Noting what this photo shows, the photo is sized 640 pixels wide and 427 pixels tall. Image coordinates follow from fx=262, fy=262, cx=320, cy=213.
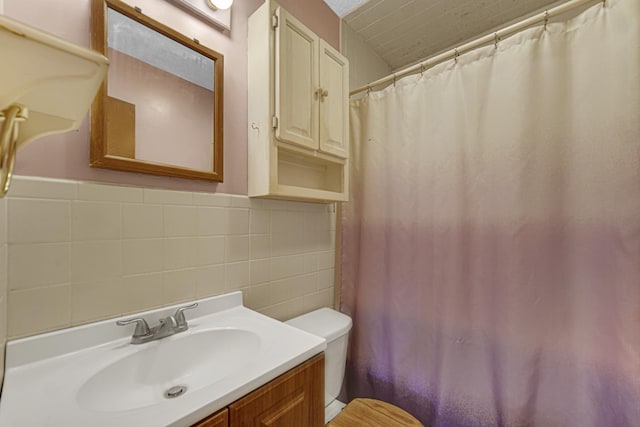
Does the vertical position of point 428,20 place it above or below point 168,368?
above

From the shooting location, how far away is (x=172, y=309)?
0.87 metres

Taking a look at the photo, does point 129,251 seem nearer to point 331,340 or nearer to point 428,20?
point 331,340

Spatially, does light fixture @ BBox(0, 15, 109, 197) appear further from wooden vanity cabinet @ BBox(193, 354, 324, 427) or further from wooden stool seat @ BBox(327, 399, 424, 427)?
wooden stool seat @ BBox(327, 399, 424, 427)

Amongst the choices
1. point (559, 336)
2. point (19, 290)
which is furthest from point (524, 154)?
point (19, 290)

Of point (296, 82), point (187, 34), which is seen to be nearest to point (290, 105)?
point (296, 82)

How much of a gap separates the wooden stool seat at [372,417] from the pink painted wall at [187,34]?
3.44 feet

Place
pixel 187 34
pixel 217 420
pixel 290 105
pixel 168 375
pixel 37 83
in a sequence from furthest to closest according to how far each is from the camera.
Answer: pixel 290 105
pixel 187 34
pixel 168 375
pixel 217 420
pixel 37 83

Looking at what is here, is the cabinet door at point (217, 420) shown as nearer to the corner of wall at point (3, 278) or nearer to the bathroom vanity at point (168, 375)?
the bathroom vanity at point (168, 375)

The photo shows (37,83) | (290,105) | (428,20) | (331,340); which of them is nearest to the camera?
(37,83)

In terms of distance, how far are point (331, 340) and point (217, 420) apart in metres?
0.72

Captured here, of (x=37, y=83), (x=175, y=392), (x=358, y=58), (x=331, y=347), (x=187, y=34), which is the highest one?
(x=358, y=58)

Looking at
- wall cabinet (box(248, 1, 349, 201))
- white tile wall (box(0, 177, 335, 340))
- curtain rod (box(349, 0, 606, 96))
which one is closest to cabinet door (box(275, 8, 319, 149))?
wall cabinet (box(248, 1, 349, 201))

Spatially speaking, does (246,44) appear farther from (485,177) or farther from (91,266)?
(485,177)

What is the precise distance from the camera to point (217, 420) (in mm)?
526
